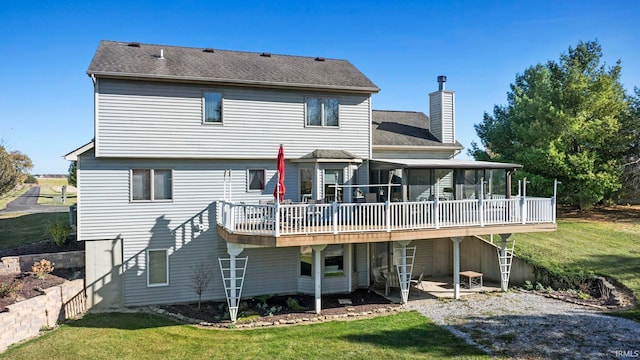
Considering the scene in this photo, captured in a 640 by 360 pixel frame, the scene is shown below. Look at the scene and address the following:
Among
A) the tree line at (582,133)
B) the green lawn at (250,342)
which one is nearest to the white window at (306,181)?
the green lawn at (250,342)

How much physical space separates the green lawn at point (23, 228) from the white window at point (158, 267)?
9812 millimetres

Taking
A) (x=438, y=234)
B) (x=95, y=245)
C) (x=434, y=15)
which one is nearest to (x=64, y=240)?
(x=95, y=245)

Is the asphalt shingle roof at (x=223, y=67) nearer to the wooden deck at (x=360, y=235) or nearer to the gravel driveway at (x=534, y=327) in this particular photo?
the wooden deck at (x=360, y=235)

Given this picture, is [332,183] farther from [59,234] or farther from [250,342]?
[59,234]

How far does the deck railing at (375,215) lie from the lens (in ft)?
37.7

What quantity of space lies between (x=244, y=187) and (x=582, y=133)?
72.9 feet

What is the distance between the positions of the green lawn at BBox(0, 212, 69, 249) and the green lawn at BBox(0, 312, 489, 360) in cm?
1118

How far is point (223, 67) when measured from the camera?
14773 mm

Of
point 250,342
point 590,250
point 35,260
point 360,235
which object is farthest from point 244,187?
point 590,250

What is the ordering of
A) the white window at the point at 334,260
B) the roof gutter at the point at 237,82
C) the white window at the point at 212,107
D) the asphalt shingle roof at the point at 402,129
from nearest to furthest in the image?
the roof gutter at the point at 237,82 → the white window at the point at 212,107 → the white window at the point at 334,260 → the asphalt shingle roof at the point at 402,129

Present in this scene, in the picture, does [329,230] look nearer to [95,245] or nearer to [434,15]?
[95,245]

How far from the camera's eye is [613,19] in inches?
758

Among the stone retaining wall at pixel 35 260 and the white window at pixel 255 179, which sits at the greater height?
the white window at pixel 255 179

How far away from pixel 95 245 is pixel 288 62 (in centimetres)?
1096
